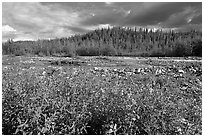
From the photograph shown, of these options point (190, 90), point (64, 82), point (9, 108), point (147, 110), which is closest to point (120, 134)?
point (147, 110)

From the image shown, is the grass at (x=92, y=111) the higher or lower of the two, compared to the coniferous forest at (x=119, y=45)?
lower

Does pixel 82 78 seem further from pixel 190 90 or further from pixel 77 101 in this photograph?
pixel 190 90

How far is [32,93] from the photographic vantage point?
3467 millimetres

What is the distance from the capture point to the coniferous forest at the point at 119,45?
47.0 meters

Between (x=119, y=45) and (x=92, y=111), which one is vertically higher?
(x=119, y=45)

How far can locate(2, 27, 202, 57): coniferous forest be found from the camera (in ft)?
154

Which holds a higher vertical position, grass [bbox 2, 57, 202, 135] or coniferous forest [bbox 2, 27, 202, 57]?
coniferous forest [bbox 2, 27, 202, 57]

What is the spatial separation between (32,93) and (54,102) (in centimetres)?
38

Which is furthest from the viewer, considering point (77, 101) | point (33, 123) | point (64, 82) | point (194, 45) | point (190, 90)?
point (194, 45)

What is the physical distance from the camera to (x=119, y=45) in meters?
89.4

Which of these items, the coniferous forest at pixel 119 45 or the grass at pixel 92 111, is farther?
the coniferous forest at pixel 119 45

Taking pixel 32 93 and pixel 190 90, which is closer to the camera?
pixel 32 93

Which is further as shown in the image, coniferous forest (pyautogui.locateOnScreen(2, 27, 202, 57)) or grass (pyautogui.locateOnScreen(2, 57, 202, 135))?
coniferous forest (pyautogui.locateOnScreen(2, 27, 202, 57))

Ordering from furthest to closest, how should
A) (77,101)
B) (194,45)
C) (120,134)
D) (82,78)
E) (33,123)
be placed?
(194,45), (82,78), (77,101), (120,134), (33,123)
